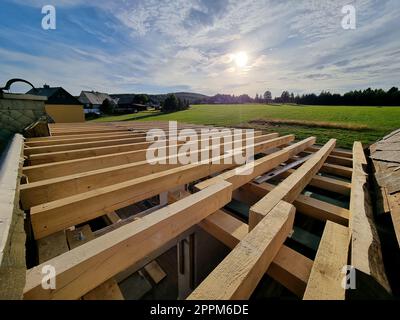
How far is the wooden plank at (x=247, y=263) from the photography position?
759 mm

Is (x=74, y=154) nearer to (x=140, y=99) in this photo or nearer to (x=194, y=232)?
(x=194, y=232)

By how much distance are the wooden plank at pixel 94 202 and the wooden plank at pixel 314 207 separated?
73 centimetres

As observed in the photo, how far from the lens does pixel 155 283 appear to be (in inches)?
120

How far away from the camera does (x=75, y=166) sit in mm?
1791

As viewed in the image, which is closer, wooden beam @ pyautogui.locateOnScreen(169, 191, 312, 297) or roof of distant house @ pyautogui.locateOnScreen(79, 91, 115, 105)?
wooden beam @ pyautogui.locateOnScreen(169, 191, 312, 297)

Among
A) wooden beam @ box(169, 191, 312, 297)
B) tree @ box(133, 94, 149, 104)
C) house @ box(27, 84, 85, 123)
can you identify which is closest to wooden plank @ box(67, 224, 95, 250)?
wooden beam @ box(169, 191, 312, 297)

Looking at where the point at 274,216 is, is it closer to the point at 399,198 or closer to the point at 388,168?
the point at 399,198

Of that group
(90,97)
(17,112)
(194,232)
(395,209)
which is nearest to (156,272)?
(194,232)

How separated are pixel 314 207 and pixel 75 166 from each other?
2.31m

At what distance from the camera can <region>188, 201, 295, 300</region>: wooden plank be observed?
2.49ft

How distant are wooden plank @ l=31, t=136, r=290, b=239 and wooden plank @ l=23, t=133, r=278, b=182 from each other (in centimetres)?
60

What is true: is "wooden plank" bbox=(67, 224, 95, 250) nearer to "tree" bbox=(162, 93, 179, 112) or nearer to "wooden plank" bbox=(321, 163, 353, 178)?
"wooden plank" bbox=(321, 163, 353, 178)

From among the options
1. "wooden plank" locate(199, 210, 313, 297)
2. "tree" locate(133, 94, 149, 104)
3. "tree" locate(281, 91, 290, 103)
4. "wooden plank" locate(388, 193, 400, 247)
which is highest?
"tree" locate(281, 91, 290, 103)

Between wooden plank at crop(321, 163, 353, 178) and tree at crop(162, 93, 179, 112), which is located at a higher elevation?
tree at crop(162, 93, 179, 112)
